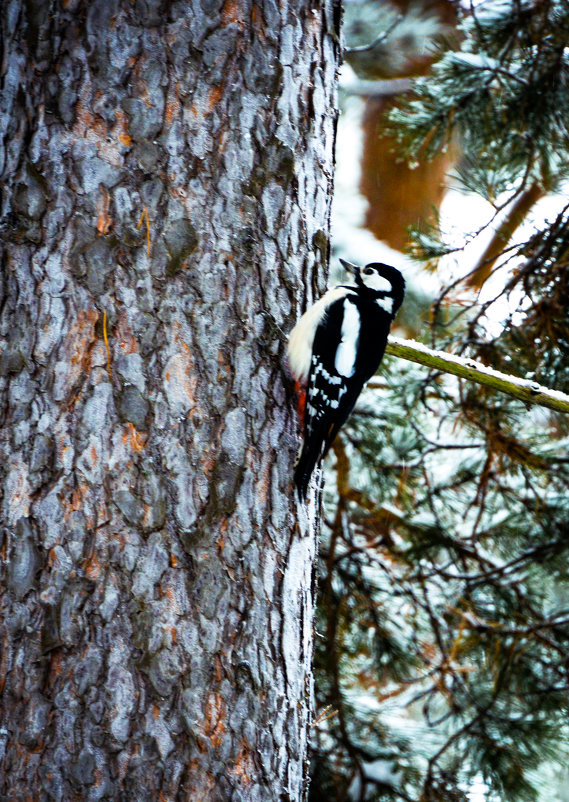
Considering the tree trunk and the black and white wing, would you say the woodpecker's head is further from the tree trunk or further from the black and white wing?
the tree trunk

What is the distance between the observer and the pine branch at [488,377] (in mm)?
1621

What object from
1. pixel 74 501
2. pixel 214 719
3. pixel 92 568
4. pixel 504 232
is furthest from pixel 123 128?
pixel 504 232

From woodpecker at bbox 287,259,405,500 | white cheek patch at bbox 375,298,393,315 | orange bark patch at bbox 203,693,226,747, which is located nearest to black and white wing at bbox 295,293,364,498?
woodpecker at bbox 287,259,405,500

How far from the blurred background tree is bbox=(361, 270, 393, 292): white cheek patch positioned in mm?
281

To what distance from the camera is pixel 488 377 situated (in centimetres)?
163

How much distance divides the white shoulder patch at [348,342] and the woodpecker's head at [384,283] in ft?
0.79

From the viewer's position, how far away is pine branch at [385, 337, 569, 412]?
162 cm

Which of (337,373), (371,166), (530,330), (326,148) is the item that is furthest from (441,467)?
(371,166)

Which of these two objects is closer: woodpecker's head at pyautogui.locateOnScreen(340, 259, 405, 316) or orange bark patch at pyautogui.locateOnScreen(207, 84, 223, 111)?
orange bark patch at pyautogui.locateOnScreen(207, 84, 223, 111)

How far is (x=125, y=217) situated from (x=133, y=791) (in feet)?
3.18

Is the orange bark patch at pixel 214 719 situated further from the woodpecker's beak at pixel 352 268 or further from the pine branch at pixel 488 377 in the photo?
the woodpecker's beak at pixel 352 268

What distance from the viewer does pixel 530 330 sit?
7.99 ft

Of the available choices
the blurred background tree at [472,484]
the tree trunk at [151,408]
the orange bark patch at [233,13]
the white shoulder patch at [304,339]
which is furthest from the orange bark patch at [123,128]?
the blurred background tree at [472,484]

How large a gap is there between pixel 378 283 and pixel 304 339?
70cm
